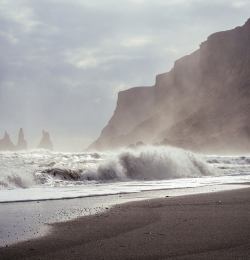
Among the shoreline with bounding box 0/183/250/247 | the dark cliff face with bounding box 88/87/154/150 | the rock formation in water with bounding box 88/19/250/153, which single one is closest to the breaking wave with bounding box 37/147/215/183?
the shoreline with bounding box 0/183/250/247

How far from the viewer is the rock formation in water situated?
2694 inches

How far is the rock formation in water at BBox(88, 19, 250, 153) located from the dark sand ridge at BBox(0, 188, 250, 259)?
2438 inches

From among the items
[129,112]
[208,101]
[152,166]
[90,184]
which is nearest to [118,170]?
[152,166]

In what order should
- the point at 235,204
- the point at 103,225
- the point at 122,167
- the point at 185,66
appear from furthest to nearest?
the point at 185,66, the point at 122,167, the point at 235,204, the point at 103,225

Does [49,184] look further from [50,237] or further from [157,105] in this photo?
[157,105]

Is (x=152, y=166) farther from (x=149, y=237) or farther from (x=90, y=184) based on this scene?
(x=149, y=237)

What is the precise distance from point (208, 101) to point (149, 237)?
74219 mm

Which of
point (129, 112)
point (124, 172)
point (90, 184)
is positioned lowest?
point (90, 184)

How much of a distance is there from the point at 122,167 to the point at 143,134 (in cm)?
7814

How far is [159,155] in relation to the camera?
1955 cm

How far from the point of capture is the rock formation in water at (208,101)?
6844 centimetres

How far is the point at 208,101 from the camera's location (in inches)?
2995

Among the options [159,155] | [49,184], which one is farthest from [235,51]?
[49,184]

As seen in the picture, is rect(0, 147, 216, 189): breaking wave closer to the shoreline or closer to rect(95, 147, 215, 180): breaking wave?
rect(95, 147, 215, 180): breaking wave
